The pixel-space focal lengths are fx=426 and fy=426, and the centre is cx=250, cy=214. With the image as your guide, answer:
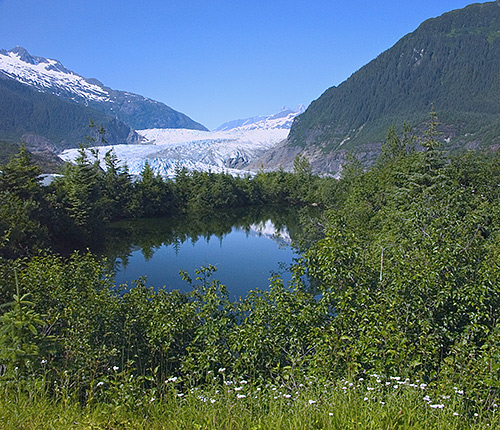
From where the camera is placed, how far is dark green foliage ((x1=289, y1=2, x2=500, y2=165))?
5305 inches

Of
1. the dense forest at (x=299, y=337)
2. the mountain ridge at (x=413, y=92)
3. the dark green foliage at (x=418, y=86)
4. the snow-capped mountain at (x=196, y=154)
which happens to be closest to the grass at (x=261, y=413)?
the dense forest at (x=299, y=337)

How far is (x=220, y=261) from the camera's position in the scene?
1060 inches

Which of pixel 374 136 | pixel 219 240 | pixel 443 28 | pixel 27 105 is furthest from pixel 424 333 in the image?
pixel 27 105

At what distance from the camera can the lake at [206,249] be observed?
22016 mm

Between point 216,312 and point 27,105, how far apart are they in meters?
218

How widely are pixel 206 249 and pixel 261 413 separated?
2849cm

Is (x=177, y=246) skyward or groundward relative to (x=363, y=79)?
groundward

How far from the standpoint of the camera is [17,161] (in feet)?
92.5

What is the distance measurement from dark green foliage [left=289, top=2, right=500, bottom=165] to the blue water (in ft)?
328

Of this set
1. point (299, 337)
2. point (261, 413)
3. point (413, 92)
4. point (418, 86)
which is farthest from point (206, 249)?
point (418, 86)

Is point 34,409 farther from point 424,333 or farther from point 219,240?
point 219,240

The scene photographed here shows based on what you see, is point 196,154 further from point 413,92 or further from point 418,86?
point 418,86

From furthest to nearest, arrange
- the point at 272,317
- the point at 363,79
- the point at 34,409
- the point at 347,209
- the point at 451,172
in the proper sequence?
the point at 363,79 < the point at 451,172 < the point at 347,209 < the point at 272,317 < the point at 34,409

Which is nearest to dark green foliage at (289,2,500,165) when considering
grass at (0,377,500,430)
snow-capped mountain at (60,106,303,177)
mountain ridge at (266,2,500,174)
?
mountain ridge at (266,2,500,174)
